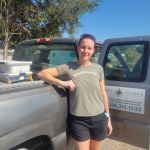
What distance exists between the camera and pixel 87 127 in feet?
12.0

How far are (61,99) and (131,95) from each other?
1024 millimetres

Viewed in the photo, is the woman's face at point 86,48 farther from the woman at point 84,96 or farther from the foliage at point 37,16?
the foliage at point 37,16

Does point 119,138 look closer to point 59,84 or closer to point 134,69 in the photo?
point 134,69

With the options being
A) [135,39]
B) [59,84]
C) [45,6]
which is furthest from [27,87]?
[45,6]

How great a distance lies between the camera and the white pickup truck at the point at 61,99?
293 centimetres

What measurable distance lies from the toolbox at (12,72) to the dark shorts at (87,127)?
26.9 inches

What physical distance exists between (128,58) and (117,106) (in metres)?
0.73

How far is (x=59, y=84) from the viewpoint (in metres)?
3.50

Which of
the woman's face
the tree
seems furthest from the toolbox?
the tree

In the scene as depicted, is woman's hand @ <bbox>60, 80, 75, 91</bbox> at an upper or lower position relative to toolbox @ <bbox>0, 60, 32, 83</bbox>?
lower

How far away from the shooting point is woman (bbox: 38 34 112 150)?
3.58 meters

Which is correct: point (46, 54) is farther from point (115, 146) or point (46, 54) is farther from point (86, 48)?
point (115, 146)

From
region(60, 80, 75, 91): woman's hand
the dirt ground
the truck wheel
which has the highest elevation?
region(60, 80, 75, 91): woman's hand

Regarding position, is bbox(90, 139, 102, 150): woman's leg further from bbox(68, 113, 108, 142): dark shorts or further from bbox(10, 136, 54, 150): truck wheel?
bbox(10, 136, 54, 150): truck wheel
